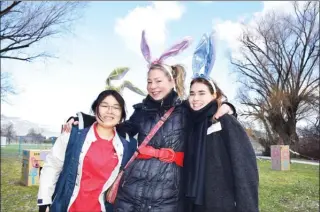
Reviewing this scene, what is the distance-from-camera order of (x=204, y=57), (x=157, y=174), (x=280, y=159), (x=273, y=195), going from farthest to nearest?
(x=280, y=159) → (x=273, y=195) → (x=204, y=57) → (x=157, y=174)

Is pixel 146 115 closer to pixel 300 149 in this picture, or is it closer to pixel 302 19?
pixel 300 149

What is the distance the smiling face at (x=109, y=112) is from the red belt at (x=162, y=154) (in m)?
0.32

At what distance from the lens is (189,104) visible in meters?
2.59

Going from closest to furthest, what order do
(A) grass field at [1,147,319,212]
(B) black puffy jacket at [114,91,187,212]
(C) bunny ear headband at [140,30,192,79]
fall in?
A: (B) black puffy jacket at [114,91,187,212]
(C) bunny ear headband at [140,30,192,79]
(A) grass field at [1,147,319,212]

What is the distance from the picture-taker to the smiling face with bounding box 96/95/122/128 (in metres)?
2.52

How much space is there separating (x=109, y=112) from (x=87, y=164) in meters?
0.41

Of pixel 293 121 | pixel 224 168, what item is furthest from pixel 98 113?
pixel 293 121

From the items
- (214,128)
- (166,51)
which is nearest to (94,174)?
(214,128)

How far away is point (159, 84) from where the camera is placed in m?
2.57

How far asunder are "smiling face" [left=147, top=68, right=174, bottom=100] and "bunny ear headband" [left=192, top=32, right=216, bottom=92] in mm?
213

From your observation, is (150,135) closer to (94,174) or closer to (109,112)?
(109,112)

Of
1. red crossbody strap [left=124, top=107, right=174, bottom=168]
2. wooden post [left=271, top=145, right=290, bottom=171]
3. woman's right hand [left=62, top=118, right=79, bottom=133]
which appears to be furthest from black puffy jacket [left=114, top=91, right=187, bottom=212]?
wooden post [left=271, top=145, right=290, bottom=171]

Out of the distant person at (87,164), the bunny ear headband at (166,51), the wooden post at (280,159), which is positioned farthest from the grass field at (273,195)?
the bunny ear headband at (166,51)

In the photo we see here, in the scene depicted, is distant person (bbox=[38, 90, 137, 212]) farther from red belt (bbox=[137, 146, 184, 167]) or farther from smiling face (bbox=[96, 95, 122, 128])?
red belt (bbox=[137, 146, 184, 167])
